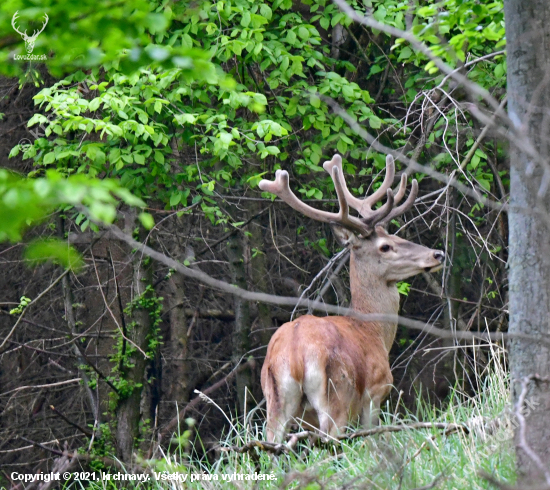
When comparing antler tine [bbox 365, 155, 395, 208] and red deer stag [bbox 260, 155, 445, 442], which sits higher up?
antler tine [bbox 365, 155, 395, 208]

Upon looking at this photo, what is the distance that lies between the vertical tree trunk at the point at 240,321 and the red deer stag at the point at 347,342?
187 cm

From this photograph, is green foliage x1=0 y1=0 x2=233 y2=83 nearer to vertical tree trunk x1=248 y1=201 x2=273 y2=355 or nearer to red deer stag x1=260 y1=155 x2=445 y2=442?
red deer stag x1=260 y1=155 x2=445 y2=442

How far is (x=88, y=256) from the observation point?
8648mm

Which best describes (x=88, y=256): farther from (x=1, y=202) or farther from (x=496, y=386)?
(x=1, y=202)

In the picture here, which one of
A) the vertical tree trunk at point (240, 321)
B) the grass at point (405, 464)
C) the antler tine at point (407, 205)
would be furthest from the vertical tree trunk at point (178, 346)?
the grass at point (405, 464)

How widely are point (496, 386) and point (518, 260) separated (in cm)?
217

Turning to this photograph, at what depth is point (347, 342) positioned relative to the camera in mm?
5469

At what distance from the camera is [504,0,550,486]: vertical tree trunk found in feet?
10.1

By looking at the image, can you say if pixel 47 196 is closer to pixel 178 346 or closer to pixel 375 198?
pixel 375 198

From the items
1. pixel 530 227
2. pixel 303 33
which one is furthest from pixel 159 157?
pixel 530 227

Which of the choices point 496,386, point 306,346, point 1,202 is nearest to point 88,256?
point 306,346

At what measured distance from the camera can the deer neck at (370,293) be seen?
6.36 m

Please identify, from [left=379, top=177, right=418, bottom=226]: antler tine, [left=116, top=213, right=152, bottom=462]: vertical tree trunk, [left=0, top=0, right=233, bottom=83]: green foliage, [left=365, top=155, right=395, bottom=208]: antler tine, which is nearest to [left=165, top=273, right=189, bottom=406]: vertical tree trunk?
[left=116, top=213, right=152, bottom=462]: vertical tree trunk

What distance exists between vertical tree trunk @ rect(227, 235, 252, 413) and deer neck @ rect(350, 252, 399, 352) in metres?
2.01
